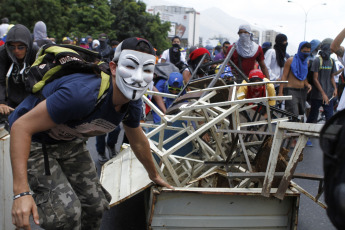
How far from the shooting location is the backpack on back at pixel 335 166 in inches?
45.0

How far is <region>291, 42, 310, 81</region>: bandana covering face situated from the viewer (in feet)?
21.1

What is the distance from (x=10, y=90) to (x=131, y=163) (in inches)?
53.7

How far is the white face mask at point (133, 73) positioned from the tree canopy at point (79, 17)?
27.8m

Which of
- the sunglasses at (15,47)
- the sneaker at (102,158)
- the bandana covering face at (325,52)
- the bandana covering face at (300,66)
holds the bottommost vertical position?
the sneaker at (102,158)

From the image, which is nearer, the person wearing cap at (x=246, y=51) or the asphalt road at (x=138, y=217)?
the asphalt road at (x=138, y=217)

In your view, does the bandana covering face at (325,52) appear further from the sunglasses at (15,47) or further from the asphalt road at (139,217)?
the sunglasses at (15,47)

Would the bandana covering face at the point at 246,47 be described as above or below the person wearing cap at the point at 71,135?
above

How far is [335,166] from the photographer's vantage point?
1185mm

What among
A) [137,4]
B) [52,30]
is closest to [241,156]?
[52,30]

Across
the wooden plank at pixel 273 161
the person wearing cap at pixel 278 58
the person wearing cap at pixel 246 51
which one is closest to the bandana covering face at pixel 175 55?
Answer: the person wearing cap at pixel 278 58

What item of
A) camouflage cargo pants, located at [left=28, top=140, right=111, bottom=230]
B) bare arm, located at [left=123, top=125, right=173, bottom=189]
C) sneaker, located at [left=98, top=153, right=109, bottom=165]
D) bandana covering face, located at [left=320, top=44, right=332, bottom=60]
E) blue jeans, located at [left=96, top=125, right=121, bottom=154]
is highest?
bandana covering face, located at [left=320, top=44, right=332, bottom=60]

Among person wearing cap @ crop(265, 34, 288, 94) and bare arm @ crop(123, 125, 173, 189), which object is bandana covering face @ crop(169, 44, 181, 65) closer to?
person wearing cap @ crop(265, 34, 288, 94)

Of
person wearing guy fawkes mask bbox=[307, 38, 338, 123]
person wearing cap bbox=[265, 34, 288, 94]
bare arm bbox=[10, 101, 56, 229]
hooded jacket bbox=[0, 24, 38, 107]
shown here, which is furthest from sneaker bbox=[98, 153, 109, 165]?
person wearing guy fawkes mask bbox=[307, 38, 338, 123]

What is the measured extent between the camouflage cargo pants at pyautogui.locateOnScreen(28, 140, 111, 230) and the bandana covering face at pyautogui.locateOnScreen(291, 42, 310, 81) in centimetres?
445
